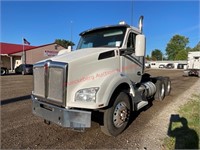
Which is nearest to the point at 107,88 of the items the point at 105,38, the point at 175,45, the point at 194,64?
the point at 105,38

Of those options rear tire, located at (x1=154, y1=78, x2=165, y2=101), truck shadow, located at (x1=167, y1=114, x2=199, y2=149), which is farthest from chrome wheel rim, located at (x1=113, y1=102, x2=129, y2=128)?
rear tire, located at (x1=154, y1=78, x2=165, y2=101)

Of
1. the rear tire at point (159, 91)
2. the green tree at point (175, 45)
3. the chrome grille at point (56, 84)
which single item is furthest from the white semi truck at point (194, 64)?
the green tree at point (175, 45)

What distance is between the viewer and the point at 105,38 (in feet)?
17.5

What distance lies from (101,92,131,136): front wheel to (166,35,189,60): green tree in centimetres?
11589

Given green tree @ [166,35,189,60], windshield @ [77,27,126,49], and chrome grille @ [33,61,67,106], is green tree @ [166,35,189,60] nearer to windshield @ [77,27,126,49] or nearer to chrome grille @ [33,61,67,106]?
windshield @ [77,27,126,49]

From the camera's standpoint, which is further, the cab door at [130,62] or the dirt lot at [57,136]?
the cab door at [130,62]

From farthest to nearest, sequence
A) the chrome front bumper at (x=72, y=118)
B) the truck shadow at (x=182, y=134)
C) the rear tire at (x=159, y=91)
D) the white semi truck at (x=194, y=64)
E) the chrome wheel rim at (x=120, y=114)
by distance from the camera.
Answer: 1. the white semi truck at (x=194, y=64)
2. the rear tire at (x=159, y=91)
3. the chrome wheel rim at (x=120, y=114)
4. the truck shadow at (x=182, y=134)
5. the chrome front bumper at (x=72, y=118)

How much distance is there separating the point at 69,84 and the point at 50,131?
164 centimetres

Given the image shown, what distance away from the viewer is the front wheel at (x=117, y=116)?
13.6ft

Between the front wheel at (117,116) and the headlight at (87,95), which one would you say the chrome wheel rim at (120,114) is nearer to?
the front wheel at (117,116)

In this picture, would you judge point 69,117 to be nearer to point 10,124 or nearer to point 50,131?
point 50,131

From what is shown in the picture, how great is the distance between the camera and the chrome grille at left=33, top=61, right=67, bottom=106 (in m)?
3.74

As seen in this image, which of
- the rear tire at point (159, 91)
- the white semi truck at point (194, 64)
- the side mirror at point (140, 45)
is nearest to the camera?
the side mirror at point (140, 45)

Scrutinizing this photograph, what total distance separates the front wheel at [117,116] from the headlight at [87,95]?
0.62 metres
